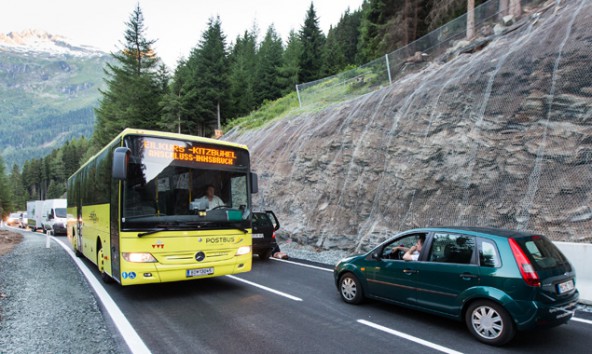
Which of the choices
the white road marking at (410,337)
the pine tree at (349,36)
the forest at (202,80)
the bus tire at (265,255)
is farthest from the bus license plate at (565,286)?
the pine tree at (349,36)

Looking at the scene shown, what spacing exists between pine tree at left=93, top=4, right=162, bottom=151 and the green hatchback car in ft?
126

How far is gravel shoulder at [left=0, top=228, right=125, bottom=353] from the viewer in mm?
4590

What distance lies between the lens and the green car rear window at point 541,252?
468 centimetres

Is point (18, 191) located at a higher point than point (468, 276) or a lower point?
higher

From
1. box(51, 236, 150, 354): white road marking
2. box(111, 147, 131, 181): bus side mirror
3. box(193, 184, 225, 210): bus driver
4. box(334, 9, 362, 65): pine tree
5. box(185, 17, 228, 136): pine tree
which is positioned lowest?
box(51, 236, 150, 354): white road marking

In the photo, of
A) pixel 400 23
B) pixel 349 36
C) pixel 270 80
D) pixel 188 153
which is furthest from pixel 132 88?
pixel 188 153

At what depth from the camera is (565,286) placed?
4.77m

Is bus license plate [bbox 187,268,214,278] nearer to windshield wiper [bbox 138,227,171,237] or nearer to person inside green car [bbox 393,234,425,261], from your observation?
windshield wiper [bbox 138,227,171,237]

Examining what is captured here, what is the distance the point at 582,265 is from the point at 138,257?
8220 mm

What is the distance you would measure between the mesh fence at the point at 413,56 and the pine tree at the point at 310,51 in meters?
18.5

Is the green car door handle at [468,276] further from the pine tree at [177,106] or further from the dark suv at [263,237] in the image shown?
the pine tree at [177,106]

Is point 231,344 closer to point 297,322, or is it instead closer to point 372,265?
point 297,322

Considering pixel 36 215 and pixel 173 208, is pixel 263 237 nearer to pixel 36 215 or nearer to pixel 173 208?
pixel 173 208

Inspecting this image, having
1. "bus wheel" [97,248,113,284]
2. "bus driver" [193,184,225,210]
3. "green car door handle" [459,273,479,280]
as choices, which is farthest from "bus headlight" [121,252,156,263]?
"green car door handle" [459,273,479,280]
